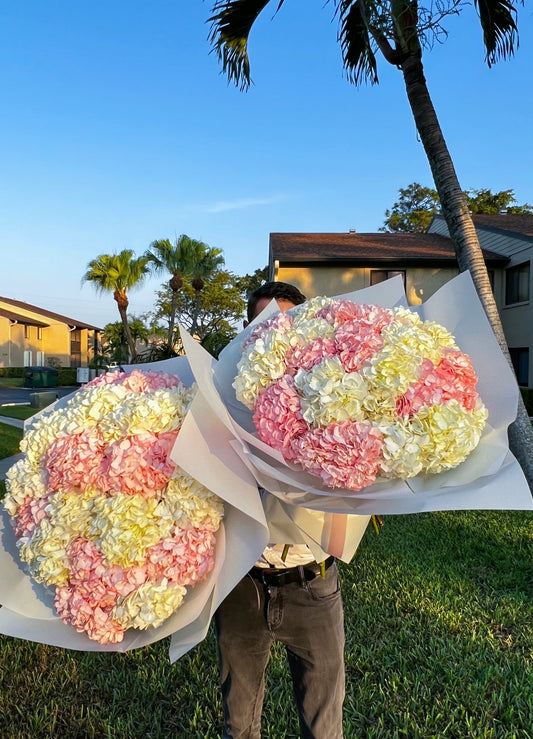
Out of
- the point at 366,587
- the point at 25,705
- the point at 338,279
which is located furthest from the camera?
the point at 338,279

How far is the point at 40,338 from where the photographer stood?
1620 inches

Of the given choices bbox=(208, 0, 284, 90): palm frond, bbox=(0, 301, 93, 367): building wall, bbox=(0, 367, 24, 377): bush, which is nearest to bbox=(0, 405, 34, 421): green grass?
bbox=(208, 0, 284, 90): palm frond

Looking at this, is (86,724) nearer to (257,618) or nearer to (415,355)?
(257,618)

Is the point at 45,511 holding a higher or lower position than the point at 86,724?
higher

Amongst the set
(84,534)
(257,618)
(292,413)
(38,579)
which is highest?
(292,413)

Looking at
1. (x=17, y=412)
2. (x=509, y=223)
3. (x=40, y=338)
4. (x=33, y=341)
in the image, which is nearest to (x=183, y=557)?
(x=17, y=412)

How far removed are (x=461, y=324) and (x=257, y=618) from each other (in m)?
1.13

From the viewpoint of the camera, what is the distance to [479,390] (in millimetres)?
1233

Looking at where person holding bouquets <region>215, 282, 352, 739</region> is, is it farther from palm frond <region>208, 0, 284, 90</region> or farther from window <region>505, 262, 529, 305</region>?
window <region>505, 262, 529, 305</region>

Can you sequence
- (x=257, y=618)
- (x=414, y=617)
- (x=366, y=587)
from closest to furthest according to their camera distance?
(x=257, y=618) < (x=414, y=617) < (x=366, y=587)

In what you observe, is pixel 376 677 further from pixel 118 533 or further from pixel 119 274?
pixel 119 274

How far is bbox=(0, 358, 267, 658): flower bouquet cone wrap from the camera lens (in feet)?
3.64

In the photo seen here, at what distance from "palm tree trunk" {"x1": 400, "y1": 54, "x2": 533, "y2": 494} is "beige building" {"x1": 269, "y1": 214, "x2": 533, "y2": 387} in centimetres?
1357

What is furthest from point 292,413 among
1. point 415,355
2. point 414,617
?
point 414,617
